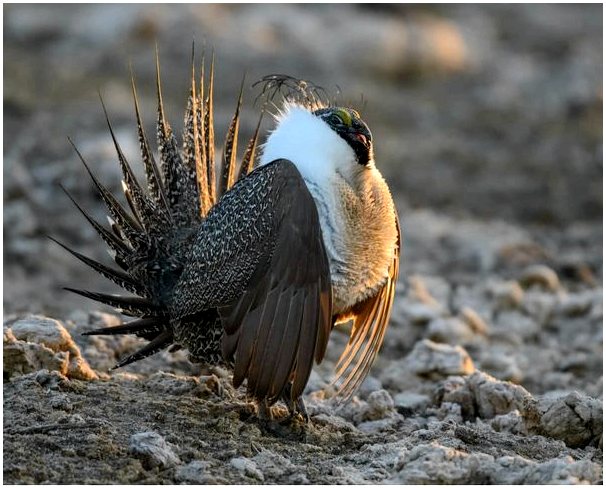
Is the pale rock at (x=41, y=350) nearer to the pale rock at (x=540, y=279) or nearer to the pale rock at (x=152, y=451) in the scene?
the pale rock at (x=152, y=451)

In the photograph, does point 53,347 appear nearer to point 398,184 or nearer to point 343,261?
point 343,261

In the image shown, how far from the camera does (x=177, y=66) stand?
42.8ft

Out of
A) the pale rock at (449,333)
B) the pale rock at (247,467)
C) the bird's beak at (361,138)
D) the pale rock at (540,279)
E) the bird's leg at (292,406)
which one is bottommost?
the pale rock at (247,467)

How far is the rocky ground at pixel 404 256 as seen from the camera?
4.59 meters

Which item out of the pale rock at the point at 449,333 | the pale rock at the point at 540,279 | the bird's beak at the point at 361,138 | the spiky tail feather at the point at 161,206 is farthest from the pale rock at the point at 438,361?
the pale rock at the point at 540,279

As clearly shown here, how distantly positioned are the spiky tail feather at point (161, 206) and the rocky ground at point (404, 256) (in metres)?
0.35

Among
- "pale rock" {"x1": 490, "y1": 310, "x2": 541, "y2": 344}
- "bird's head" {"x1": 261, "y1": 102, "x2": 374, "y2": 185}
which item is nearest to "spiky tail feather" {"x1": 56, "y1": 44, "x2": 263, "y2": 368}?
"bird's head" {"x1": 261, "y1": 102, "x2": 374, "y2": 185}

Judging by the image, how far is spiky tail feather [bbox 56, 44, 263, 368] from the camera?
18.4 ft

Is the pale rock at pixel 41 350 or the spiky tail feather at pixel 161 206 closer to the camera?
the pale rock at pixel 41 350

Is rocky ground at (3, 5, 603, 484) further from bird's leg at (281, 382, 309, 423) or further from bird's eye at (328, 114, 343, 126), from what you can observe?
bird's eye at (328, 114, 343, 126)

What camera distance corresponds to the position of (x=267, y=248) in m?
4.84

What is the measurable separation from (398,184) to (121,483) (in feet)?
21.7

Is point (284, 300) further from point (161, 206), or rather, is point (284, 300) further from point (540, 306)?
point (540, 306)

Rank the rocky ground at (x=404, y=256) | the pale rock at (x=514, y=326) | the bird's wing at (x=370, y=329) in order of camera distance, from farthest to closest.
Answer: the pale rock at (x=514, y=326) → the bird's wing at (x=370, y=329) → the rocky ground at (x=404, y=256)
